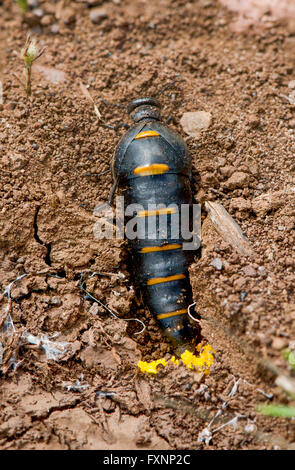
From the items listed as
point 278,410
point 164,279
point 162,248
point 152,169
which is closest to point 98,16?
point 152,169

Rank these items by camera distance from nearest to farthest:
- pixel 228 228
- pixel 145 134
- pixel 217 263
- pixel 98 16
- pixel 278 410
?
pixel 278 410
pixel 217 263
pixel 228 228
pixel 145 134
pixel 98 16

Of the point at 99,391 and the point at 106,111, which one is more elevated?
the point at 106,111

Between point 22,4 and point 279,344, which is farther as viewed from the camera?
point 22,4

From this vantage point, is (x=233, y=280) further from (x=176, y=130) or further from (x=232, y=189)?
(x=176, y=130)

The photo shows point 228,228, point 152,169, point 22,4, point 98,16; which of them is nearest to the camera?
point 228,228

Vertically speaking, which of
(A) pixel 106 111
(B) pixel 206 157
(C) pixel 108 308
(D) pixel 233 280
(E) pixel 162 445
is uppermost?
(A) pixel 106 111

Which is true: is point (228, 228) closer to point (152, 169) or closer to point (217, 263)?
point (217, 263)

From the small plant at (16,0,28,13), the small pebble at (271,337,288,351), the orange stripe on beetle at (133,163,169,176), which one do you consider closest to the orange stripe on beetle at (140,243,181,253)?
the orange stripe on beetle at (133,163,169,176)

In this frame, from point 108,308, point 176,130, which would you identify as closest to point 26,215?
point 108,308
